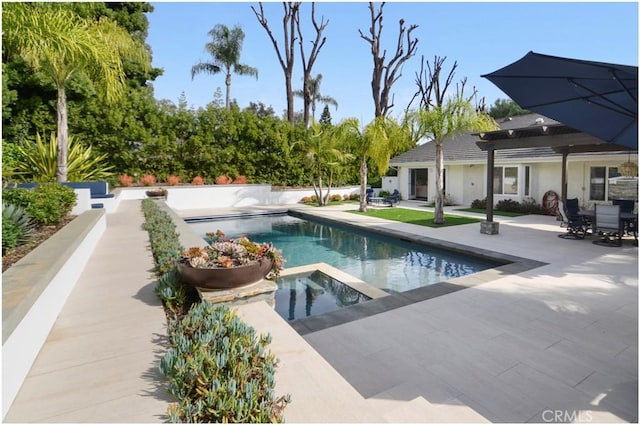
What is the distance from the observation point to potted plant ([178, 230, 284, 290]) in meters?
3.76

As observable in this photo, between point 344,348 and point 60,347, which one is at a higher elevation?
point 60,347

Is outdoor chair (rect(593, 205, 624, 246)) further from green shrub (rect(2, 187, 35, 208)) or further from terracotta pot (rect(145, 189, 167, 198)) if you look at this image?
terracotta pot (rect(145, 189, 167, 198))

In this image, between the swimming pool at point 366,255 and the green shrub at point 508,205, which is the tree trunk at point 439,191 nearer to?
the swimming pool at point 366,255

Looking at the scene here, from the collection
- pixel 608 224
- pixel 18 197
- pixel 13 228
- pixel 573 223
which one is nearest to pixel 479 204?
pixel 573 223

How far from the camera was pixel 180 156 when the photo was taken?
70.3 ft

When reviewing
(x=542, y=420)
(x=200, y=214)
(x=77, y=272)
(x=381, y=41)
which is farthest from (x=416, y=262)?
(x=381, y=41)

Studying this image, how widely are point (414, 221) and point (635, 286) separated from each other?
837cm

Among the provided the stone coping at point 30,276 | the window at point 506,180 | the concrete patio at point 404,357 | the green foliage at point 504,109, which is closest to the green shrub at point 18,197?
the concrete patio at point 404,357

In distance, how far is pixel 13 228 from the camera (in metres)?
4.86

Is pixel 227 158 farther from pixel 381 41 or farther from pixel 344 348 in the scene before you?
pixel 344 348

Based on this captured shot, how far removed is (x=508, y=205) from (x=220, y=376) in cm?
1819

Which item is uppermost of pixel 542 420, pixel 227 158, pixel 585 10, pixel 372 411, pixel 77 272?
pixel 585 10

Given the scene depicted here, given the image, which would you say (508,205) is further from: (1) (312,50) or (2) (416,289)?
(1) (312,50)

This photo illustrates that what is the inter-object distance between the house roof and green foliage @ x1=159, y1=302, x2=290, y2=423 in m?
15.2
